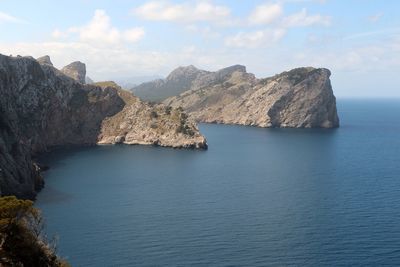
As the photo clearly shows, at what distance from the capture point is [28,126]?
200 meters

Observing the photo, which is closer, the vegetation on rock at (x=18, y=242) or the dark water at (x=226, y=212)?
the vegetation on rock at (x=18, y=242)

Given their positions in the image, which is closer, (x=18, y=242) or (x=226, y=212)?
(x=18, y=242)

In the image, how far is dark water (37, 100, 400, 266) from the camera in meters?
83.9

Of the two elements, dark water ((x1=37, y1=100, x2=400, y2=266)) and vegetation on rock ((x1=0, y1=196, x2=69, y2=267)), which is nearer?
vegetation on rock ((x1=0, y1=196, x2=69, y2=267))

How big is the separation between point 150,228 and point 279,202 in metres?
36.6

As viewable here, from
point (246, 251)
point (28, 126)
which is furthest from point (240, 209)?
point (28, 126)

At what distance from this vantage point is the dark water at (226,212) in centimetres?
8394

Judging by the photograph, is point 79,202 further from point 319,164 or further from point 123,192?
point 319,164

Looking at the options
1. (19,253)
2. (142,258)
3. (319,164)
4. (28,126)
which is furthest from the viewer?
(28,126)

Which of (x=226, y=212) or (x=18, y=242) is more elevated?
(x=18, y=242)

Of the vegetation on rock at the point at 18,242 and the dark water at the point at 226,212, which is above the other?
the vegetation on rock at the point at 18,242

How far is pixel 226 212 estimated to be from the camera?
11031 centimetres

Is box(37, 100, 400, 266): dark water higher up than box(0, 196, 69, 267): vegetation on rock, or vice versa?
box(0, 196, 69, 267): vegetation on rock

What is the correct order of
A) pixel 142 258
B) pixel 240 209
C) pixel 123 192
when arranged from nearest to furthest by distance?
pixel 142 258 < pixel 240 209 < pixel 123 192
